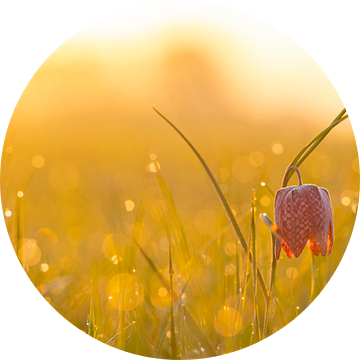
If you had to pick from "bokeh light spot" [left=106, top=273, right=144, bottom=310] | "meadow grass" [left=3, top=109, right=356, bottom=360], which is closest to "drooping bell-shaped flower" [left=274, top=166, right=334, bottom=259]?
"meadow grass" [left=3, top=109, right=356, bottom=360]

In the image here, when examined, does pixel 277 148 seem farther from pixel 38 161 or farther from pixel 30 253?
pixel 30 253

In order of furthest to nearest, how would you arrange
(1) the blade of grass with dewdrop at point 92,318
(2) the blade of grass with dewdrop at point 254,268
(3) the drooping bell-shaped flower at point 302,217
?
(1) the blade of grass with dewdrop at point 92,318, (2) the blade of grass with dewdrop at point 254,268, (3) the drooping bell-shaped flower at point 302,217

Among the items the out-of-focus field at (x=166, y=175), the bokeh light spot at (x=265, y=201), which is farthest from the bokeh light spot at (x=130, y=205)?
the bokeh light spot at (x=265, y=201)

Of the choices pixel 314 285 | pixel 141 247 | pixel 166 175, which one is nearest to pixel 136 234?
pixel 141 247

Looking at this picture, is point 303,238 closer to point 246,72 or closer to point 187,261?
point 187,261

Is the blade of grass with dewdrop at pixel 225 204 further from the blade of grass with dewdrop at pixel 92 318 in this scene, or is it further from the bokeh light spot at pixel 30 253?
the bokeh light spot at pixel 30 253

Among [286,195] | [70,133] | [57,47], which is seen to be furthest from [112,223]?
[57,47]
